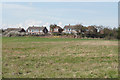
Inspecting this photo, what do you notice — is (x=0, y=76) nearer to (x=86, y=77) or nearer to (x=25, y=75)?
(x=25, y=75)

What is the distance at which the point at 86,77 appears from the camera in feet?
24.3

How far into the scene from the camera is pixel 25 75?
7.77 m

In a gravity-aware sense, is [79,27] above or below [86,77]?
above

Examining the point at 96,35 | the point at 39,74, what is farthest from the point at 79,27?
the point at 39,74

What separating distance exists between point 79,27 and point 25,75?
87764 mm

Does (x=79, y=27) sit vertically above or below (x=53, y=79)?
above

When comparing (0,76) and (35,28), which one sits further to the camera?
(35,28)

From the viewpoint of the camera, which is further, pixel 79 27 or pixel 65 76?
pixel 79 27

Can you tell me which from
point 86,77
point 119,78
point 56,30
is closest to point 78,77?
point 86,77

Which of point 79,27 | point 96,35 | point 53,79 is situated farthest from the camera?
point 79,27

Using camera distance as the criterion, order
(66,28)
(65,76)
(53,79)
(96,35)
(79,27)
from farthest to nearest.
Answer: (66,28) → (79,27) → (96,35) → (65,76) → (53,79)

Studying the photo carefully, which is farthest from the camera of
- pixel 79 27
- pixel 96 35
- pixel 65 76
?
pixel 79 27

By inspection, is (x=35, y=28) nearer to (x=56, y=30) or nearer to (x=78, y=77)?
(x=56, y=30)

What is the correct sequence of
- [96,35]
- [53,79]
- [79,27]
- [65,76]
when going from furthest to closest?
[79,27], [96,35], [65,76], [53,79]
